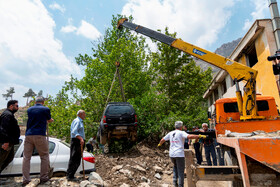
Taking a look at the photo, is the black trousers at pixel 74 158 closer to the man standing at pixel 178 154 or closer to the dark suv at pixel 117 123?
the man standing at pixel 178 154

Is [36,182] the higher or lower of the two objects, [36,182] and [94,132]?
the lower

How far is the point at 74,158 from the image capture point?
4375 millimetres

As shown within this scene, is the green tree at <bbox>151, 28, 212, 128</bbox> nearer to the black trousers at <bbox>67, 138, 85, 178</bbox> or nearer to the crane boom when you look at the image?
the crane boom

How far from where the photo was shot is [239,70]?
22.3ft

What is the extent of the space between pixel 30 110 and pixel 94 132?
27.8 ft

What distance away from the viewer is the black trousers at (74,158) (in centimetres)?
432

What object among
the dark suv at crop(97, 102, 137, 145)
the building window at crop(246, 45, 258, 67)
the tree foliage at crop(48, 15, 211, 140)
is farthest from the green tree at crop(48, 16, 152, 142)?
the building window at crop(246, 45, 258, 67)

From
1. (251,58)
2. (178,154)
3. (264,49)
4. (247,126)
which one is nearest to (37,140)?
(178,154)

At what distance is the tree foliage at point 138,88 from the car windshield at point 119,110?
298 cm

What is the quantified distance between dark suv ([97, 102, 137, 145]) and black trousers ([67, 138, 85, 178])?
10.9ft

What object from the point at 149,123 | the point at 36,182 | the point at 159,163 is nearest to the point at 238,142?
the point at 36,182

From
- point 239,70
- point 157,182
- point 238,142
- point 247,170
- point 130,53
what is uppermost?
point 130,53

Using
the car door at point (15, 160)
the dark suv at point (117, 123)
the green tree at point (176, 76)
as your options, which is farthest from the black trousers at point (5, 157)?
the green tree at point (176, 76)

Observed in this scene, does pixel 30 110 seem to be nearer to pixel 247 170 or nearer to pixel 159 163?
pixel 247 170
